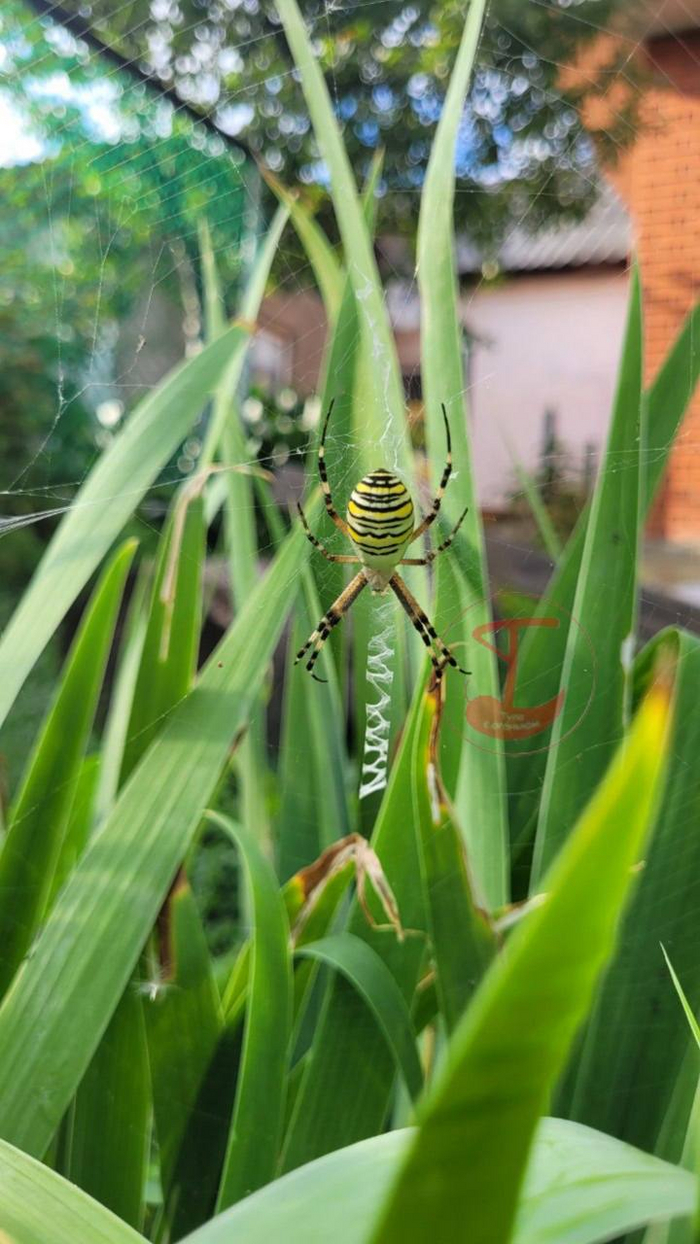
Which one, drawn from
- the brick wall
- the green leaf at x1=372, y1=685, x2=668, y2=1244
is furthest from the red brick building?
the green leaf at x1=372, y1=685, x2=668, y2=1244

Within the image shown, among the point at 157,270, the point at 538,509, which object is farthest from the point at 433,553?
the point at 157,270

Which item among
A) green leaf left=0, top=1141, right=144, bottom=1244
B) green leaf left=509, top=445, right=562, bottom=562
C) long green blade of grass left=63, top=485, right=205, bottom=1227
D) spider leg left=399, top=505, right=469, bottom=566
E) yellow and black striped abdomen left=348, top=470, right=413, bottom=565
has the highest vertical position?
green leaf left=509, top=445, right=562, bottom=562

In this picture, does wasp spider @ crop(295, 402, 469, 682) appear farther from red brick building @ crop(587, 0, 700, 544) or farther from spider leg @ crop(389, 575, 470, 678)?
red brick building @ crop(587, 0, 700, 544)

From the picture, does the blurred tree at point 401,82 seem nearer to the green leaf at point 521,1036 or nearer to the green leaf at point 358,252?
the green leaf at point 358,252

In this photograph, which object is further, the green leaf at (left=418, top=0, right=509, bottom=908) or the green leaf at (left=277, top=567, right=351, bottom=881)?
the green leaf at (left=277, top=567, right=351, bottom=881)

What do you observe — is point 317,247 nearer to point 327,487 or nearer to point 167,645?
point 327,487

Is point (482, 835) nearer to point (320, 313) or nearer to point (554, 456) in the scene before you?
point (554, 456)
